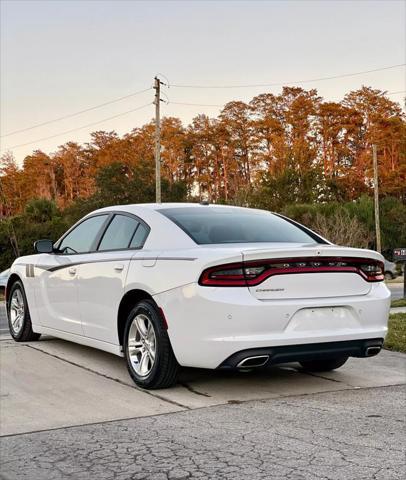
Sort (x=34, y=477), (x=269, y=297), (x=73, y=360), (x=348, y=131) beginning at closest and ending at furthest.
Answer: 1. (x=34, y=477)
2. (x=269, y=297)
3. (x=73, y=360)
4. (x=348, y=131)

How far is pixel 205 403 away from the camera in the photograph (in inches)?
195

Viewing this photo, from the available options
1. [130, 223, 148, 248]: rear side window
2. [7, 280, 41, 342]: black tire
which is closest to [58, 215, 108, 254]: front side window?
[130, 223, 148, 248]: rear side window

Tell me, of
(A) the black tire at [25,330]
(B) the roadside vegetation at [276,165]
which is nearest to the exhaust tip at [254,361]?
(A) the black tire at [25,330]

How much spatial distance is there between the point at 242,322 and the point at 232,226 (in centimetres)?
125

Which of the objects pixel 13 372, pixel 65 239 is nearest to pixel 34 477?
pixel 13 372

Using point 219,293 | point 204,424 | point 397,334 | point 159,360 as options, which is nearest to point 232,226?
point 219,293

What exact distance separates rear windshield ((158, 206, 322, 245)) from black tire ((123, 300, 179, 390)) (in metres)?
0.68

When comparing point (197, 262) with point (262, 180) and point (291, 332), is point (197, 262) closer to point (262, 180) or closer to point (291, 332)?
point (291, 332)

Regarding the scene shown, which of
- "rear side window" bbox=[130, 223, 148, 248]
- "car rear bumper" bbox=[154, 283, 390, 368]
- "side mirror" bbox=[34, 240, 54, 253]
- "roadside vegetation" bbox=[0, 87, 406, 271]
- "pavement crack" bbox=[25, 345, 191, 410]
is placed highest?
"roadside vegetation" bbox=[0, 87, 406, 271]

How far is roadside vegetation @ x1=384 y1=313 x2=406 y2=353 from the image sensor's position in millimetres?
7379

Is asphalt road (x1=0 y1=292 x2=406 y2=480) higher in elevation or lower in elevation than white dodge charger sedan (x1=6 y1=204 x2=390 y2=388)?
lower

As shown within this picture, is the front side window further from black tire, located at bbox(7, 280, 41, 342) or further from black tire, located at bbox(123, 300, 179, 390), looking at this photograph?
black tire, located at bbox(123, 300, 179, 390)

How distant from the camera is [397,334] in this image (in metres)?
8.26

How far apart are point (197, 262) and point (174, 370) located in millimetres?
921
